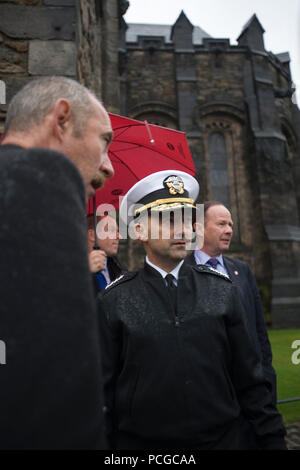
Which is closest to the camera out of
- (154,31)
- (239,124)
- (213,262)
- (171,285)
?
(171,285)

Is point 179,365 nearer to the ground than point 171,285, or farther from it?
nearer to the ground

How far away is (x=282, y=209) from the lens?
1459 centimetres

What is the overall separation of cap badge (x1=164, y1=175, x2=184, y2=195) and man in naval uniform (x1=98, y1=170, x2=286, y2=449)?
38cm

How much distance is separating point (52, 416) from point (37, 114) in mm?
797

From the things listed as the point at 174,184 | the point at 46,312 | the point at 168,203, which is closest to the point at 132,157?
the point at 174,184

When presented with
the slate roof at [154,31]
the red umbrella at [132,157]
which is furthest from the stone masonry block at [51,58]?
the slate roof at [154,31]

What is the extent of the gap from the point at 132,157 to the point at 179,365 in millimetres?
2155

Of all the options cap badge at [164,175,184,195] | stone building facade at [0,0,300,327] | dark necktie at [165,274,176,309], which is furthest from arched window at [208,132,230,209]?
dark necktie at [165,274,176,309]

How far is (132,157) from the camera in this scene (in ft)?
10.4

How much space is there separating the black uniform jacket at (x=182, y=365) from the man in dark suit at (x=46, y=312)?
838 millimetres

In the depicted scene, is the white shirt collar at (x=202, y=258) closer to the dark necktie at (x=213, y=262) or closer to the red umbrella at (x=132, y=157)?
the dark necktie at (x=213, y=262)

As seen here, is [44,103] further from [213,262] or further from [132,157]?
[213,262]

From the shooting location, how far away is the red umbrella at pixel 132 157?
10.1 ft

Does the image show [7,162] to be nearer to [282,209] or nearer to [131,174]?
[131,174]
